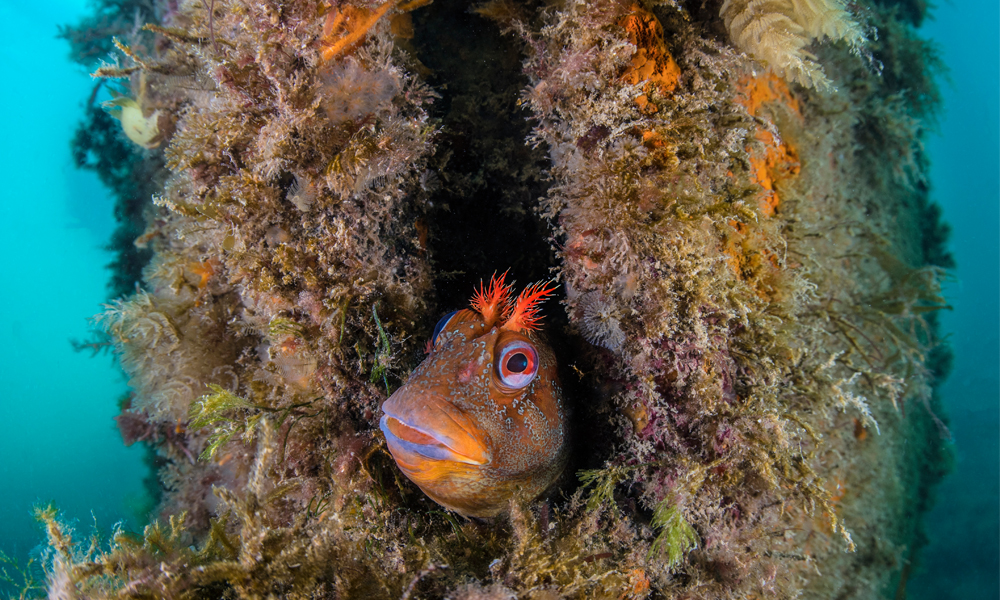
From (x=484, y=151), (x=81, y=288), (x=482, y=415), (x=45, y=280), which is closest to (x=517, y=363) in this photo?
(x=482, y=415)

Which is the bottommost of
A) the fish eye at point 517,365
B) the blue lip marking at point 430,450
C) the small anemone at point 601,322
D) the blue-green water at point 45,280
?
the blue-green water at point 45,280

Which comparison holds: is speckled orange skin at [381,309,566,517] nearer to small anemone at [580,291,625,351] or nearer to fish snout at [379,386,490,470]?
fish snout at [379,386,490,470]

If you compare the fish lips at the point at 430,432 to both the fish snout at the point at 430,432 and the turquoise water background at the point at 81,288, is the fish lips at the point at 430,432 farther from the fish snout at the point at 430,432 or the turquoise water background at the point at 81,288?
the turquoise water background at the point at 81,288

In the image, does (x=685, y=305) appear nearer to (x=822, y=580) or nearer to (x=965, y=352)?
(x=822, y=580)

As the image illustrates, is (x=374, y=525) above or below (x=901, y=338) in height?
below

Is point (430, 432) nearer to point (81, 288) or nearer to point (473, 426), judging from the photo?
point (473, 426)

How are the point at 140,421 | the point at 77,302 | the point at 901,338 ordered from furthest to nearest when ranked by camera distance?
the point at 77,302, the point at 140,421, the point at 901,338

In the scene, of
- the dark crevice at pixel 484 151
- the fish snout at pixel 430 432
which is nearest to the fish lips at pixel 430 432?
the fish snout at pixel 430 432

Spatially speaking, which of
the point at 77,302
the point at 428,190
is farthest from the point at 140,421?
the point at 77,302

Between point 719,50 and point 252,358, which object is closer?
point 719,50
